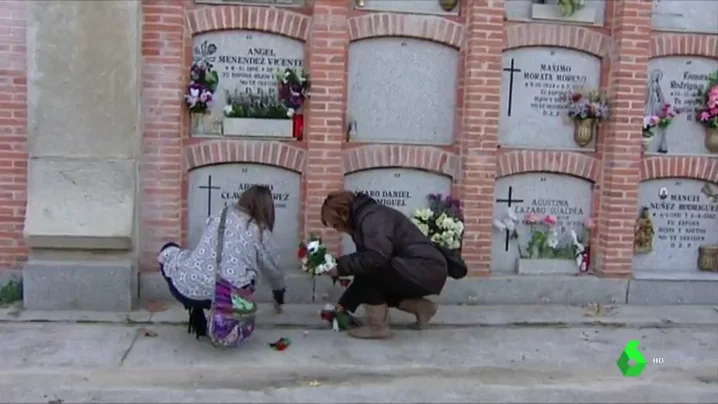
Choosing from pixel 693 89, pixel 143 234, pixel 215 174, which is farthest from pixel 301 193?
pixel 693 89

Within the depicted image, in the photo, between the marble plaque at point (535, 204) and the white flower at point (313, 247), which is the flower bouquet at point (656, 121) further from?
the white flower at point (313, 247)

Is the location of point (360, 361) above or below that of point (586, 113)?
below

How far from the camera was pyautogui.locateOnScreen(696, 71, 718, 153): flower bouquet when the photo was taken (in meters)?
6.62

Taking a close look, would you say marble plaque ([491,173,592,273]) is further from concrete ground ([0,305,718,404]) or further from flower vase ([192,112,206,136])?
flower vase ([192,112,206,136])

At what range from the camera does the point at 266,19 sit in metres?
6.11

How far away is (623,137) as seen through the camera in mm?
6477

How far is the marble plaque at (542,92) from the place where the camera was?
257 inches

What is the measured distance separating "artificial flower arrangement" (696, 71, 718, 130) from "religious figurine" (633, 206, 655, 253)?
0.95m

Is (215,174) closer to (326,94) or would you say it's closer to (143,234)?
(143,234)

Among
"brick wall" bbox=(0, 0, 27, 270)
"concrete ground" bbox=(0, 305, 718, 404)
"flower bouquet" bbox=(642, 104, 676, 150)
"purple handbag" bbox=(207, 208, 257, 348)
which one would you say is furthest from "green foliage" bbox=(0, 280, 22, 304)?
"flower bouquet" bbox=(642, 104, 676, 150)

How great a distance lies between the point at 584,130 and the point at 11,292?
197 inches

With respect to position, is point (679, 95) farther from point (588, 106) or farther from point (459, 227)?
point (459, 227)

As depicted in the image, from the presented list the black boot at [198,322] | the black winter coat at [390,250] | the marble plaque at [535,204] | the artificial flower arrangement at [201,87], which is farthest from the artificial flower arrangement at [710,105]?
the black boot at [198,322]

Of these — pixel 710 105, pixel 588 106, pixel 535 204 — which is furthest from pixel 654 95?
pixel 535 204
